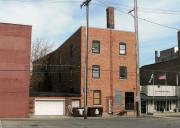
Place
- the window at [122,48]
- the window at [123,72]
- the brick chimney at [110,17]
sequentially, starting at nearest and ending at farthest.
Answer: the window at [123,72] < the window at [122,48] < the brick chimney at [110,17]

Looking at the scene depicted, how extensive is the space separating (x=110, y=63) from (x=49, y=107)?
419 inches

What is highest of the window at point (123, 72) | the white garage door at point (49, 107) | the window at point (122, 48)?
the window at point (122, 48)

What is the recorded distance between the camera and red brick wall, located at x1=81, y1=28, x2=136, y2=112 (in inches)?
2239

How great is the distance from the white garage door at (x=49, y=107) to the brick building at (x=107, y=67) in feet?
10.00

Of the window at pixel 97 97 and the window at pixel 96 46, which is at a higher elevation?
the window at pixel 96 46

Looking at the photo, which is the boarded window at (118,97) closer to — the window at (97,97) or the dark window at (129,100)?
the dark window at (129,100)

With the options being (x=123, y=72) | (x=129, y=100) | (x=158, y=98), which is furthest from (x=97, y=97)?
(x=158, y=98)

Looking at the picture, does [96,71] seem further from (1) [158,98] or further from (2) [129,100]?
(1) [158,98]

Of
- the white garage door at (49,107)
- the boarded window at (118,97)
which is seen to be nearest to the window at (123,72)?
the boarded window at (118,97)

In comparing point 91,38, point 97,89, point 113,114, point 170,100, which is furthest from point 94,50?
point 170,100

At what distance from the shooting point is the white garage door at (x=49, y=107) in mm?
55250

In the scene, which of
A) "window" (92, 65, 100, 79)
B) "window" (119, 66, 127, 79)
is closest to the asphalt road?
"window" (92, 65, 100, 79)

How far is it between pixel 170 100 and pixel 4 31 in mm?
30761

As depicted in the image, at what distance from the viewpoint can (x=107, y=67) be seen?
5784cm
